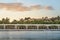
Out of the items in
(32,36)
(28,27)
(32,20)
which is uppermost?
(32,20)

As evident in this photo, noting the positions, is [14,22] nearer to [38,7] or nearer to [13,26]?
[13,26]

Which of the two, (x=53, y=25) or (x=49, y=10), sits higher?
(x=49, y=10)

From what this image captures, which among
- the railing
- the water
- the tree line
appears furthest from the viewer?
the railing

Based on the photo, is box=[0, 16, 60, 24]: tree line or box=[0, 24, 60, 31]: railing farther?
box=[0, 24, 60, 31]: railing

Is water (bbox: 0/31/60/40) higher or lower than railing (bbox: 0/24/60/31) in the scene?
lower

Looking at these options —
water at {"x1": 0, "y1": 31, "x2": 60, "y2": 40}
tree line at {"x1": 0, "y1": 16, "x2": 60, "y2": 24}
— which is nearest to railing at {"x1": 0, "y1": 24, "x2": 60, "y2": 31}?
tree line at {"x1": 0, "y1": 16, "x2": 60, "y2": 24}

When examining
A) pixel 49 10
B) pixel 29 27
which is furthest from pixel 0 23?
pixel 49 10

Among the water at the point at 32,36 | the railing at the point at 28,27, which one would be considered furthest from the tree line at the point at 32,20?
the water at the point at 32,36

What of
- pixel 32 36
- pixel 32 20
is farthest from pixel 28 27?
pixel 32 36

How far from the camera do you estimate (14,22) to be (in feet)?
21.7

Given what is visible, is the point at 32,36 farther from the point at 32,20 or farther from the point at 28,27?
the point at 28,27

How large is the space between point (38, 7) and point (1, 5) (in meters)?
1.55

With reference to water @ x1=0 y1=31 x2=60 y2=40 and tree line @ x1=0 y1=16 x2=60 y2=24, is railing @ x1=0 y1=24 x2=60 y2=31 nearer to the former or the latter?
tree line @ x1=0 y1=16 x2=60 y2=24

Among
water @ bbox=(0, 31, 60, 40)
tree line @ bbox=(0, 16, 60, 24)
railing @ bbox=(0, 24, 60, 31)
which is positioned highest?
tree line @ bbox=(0, 16, 60, 24)
